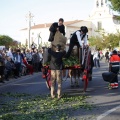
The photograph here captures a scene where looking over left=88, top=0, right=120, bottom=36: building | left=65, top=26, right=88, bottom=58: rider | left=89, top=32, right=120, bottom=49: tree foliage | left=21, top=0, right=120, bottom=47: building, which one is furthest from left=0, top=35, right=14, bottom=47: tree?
left=65, top=26, right=88, bottom=58: rider

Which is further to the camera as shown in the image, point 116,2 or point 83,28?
point 116,2

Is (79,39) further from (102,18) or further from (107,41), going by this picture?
(102,18)

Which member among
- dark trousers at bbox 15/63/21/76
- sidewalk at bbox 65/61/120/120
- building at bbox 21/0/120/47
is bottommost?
sidewalk at bbox 65/61/120/120

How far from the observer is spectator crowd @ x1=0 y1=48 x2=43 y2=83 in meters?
17.2

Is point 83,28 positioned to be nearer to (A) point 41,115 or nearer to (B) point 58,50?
(B) point 58,50

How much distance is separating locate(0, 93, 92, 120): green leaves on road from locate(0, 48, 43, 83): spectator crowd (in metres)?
5.50

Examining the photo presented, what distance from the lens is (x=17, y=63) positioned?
19281mm

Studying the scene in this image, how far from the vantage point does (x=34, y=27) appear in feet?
392

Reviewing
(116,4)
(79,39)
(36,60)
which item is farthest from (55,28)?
(116,4)

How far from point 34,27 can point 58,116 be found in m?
112

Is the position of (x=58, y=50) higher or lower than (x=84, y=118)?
higher

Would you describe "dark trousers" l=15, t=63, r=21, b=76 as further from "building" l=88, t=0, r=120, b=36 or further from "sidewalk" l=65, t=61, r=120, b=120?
"building" l=88, t=0, r=120, b=36

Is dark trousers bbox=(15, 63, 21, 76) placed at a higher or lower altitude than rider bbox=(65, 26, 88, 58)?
lower

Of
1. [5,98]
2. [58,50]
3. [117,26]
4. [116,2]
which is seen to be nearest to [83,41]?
[58,50]
